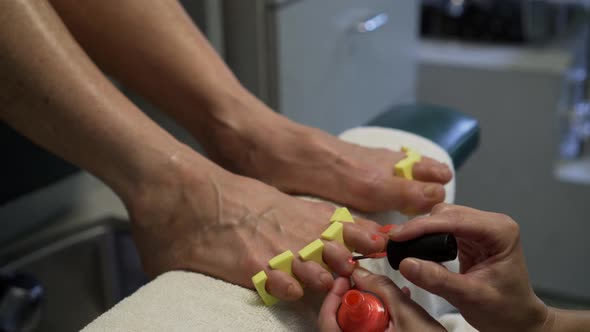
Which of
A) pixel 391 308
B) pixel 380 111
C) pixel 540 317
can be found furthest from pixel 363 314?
pixel 380 111

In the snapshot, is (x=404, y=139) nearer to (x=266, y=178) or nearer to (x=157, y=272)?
(x=266, y=178)

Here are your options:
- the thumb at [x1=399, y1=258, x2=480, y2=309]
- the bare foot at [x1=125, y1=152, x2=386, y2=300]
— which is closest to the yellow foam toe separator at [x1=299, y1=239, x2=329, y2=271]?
the bare foot at [x1=125, y1=152, x2=386, y2=300]

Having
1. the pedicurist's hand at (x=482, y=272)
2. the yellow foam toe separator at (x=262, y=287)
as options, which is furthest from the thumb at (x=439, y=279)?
the yellow foam toe separator at (x=262, y=287)

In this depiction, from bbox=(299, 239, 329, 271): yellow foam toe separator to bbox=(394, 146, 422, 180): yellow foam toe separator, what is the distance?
0.17m

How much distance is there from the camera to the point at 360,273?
1.74ft

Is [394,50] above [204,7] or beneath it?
beneath

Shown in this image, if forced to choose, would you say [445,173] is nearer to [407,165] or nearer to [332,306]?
[407,165]

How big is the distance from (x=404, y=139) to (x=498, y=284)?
0.32 m

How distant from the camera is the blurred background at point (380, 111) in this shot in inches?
39.8

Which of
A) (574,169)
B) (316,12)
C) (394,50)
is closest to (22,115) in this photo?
(316,12)

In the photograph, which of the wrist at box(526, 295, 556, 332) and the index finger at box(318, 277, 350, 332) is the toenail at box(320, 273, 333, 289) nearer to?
the index finger at box(318, 277, 350, 332)

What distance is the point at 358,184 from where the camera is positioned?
683 mm

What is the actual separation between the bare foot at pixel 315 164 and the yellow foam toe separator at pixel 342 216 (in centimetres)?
6

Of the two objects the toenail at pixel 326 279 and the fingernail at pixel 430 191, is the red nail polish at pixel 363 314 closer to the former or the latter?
the toenail at pixel 326 279
